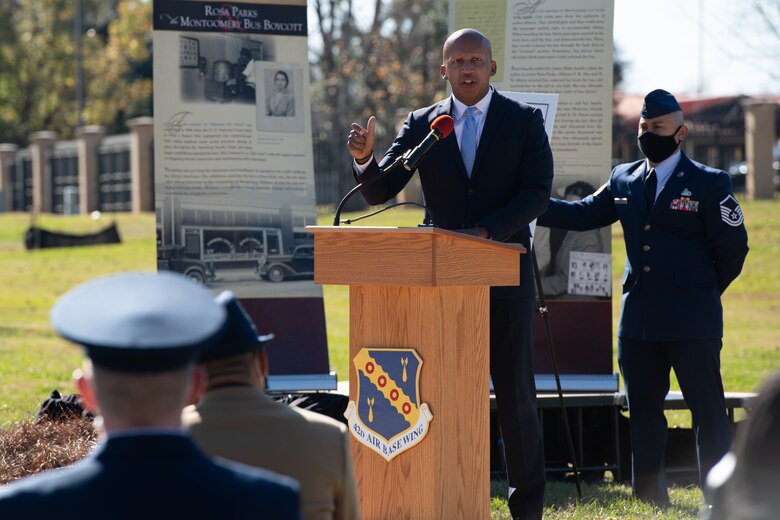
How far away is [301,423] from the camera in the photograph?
276 centimetres

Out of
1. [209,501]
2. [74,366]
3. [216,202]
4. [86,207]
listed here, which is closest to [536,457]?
[216,202]

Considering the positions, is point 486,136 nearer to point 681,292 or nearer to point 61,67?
point 681,292

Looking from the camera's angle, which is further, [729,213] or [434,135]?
[729,213]

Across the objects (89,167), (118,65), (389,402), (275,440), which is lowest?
(389,402)

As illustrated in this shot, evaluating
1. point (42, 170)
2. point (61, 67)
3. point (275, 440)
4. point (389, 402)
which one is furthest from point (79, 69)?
point (275, 440)

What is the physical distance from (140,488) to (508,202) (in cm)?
361

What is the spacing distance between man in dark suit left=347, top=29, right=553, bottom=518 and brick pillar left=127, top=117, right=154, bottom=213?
30.4 m

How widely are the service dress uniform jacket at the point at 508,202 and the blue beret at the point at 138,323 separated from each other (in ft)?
11.1

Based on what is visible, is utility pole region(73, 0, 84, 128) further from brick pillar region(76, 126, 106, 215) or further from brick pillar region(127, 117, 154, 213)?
brick pillar region(127, 117, 154, 213)

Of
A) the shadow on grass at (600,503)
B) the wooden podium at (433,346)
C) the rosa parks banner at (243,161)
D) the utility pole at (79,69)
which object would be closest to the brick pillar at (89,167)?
the utility pole at (79,69)

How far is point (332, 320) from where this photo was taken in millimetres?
16547

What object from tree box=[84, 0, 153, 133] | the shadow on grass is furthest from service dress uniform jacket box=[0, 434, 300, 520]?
tree box=[84, 0, 153, 133]

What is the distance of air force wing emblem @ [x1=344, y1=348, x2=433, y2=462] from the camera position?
4.94m

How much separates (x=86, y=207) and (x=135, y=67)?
1487 cm
